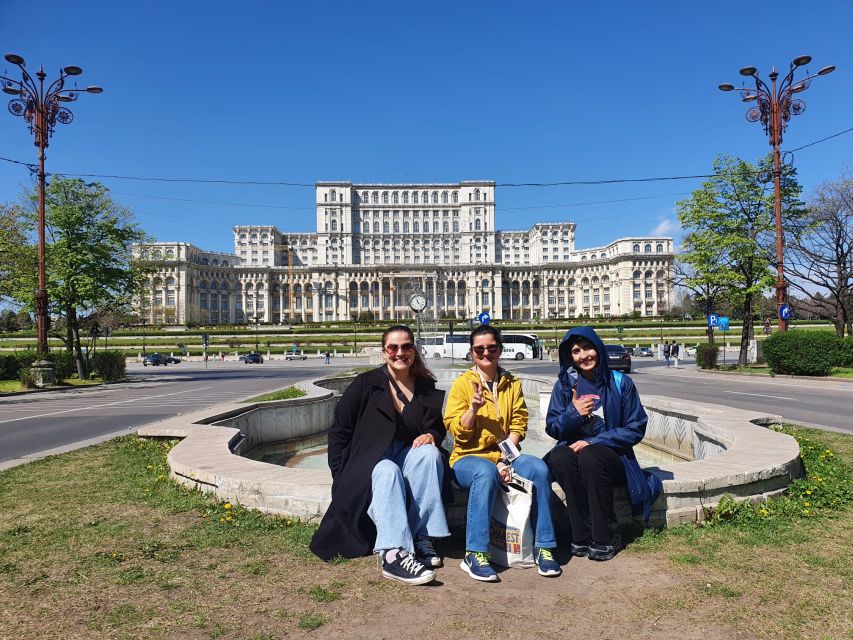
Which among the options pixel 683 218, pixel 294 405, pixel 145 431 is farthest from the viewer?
pixel 683 218

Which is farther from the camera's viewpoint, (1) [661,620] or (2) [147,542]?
(2) [147,542]

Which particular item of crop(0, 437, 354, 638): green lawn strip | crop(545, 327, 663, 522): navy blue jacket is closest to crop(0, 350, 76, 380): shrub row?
crop(0, 437, 354, 638): green lawn strip

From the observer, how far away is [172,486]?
18.3 ft

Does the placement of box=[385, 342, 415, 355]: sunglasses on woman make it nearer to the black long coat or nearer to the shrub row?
the black long coat

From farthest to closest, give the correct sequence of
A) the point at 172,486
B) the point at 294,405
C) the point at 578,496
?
the point at 294,405 < the point at 172,486 < the point at 578,496

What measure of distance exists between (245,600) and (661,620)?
91.4 inches

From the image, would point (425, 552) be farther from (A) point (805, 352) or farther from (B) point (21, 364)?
(B) point (21, 364)

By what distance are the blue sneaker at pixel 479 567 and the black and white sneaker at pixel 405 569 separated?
0.84ft

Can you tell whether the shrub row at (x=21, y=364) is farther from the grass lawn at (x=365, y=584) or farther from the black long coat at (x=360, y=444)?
the black long coat at (x=360, y=444)

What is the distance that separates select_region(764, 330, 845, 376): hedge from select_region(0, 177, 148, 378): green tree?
96.3 ft

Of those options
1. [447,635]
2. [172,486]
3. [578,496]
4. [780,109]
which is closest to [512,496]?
[578,496]

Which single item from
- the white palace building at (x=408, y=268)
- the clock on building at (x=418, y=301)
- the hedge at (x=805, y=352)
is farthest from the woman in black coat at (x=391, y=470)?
the white palace building at (x=408, y=268)

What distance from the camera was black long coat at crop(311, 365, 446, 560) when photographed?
3848mm

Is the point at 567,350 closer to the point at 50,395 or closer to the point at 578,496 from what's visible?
the point at 578,496
